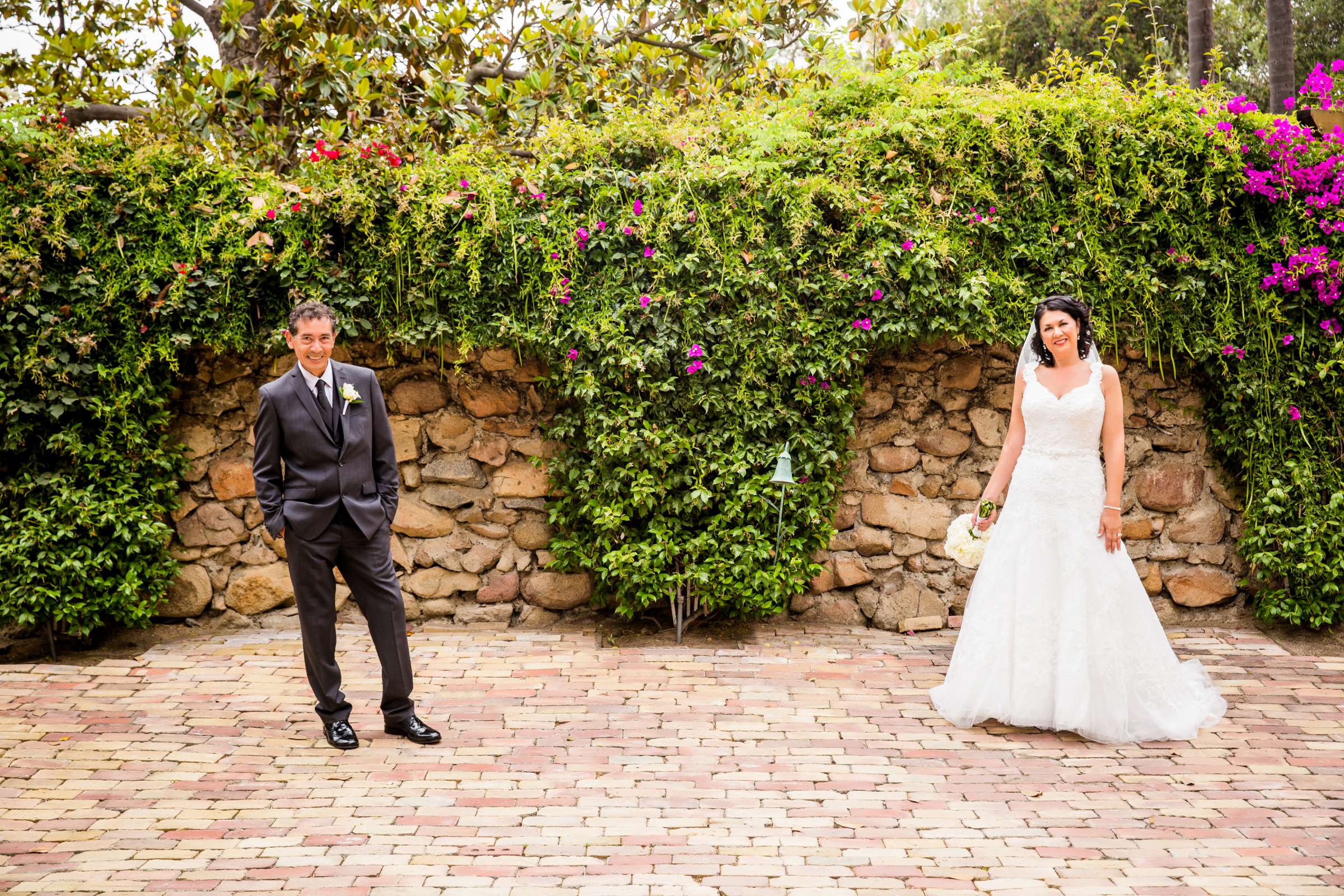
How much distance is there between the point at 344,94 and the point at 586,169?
2648 millimetres

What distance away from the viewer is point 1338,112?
20.0 ft

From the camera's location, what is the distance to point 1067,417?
A: 475cm

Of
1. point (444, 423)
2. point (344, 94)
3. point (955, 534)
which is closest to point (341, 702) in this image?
point (444, 423)

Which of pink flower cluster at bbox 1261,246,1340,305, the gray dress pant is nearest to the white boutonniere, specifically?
the gray dress pant

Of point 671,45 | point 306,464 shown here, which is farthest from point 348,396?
point 671,45

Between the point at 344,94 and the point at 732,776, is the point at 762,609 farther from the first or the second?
the point at 344,94

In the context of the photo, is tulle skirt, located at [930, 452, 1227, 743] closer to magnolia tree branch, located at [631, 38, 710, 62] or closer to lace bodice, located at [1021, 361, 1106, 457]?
lace bodice, located at [1021, 361, 1106, 457]

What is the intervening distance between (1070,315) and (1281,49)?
224 inches

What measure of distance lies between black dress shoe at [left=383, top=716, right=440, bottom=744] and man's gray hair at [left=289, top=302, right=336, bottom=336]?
5.80 feet

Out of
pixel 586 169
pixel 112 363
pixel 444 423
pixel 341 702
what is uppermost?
pixel 586 169

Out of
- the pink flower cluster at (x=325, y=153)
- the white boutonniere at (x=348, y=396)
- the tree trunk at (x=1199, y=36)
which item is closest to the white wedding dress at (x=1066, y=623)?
the white boutonniere at (x=348, y=396)

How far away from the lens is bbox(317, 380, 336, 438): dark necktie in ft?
14.2

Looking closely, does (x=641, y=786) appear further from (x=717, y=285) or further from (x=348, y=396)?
(x=717, y=285)

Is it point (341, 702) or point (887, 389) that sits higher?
point (887, 389)
